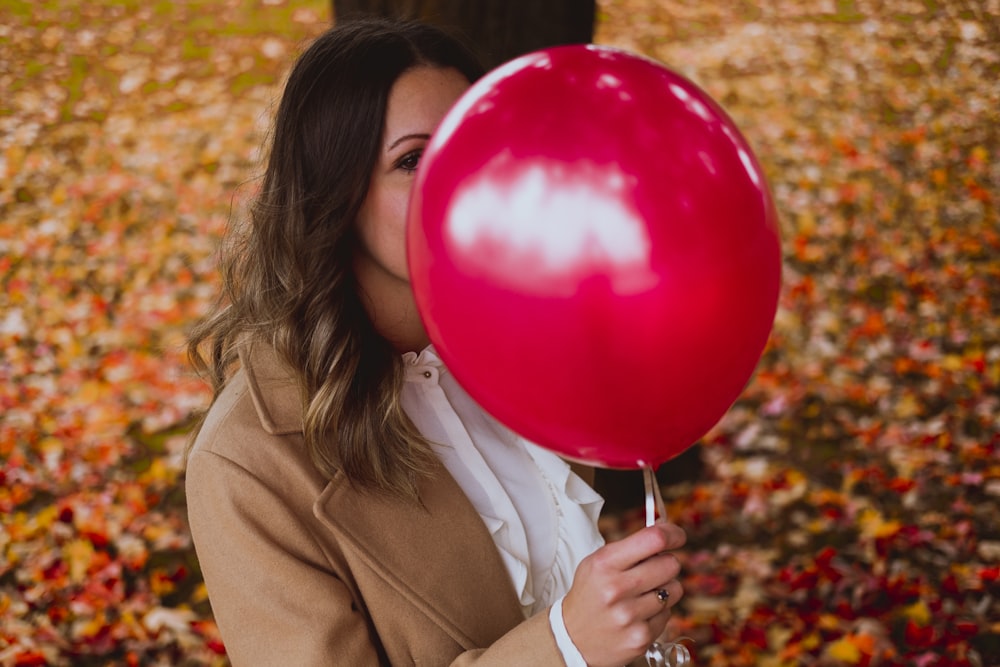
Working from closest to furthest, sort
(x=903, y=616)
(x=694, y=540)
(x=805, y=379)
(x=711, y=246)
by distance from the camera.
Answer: (x=711, y=246) < (x=903, y=616) < (x=694, y=540) < (x=805, y=379)

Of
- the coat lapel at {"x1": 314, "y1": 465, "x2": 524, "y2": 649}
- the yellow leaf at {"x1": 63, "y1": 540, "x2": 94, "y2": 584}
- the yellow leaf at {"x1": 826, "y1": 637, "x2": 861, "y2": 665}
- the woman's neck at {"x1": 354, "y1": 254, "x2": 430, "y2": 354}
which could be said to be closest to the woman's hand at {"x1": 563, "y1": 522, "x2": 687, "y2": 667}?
the coat lapel at {"x1": 314, "y1": 465, "x2": 524, "y2": 649}

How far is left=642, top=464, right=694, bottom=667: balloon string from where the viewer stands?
1356mm

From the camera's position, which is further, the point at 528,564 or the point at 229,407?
the point at 528,564

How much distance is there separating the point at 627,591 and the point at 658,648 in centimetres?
12

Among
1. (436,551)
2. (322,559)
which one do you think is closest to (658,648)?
(436,551)

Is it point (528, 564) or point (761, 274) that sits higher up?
point (761, 274)

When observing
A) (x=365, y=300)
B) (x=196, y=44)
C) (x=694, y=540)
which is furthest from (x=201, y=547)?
(x=196, y=44)

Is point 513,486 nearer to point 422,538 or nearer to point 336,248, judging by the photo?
point 422,538

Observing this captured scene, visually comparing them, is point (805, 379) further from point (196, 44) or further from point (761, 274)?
point (196, 44)

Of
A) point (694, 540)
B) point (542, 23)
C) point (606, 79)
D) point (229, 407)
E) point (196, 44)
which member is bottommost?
point (694, 540)

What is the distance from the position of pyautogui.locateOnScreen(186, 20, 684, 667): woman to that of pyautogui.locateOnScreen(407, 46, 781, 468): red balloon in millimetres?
507

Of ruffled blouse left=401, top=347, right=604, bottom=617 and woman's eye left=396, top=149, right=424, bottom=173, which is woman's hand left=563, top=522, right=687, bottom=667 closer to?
ruffled blouse left=401, top=347, right=604, bottom=617

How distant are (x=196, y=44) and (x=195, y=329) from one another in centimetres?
727

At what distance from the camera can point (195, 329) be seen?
2229 millimetres
